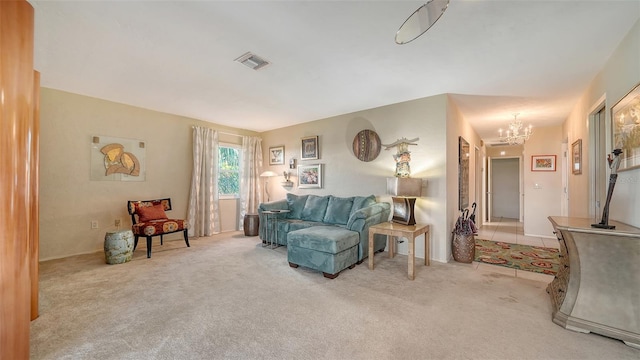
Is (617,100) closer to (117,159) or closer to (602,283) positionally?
(602,283)

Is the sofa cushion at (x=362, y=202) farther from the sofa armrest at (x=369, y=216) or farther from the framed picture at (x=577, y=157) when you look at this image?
the framed picture at (x=577, y=157)

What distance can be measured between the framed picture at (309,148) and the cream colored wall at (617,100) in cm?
401

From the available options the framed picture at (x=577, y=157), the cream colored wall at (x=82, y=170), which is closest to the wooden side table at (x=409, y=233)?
the framed picture at (x=577, y=157)

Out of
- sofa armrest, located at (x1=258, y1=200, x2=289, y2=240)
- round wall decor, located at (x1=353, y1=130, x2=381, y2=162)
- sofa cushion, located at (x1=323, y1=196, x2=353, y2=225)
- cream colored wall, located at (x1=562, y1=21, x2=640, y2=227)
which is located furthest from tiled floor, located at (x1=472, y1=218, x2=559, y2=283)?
sofa armrest, located at (x1=258, y1=200, x2=289, y2=240)

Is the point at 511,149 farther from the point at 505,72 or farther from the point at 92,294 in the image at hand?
the point at 92,294

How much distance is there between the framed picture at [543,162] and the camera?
528 centimetres

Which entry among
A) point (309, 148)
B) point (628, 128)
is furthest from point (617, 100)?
point (309, 148)

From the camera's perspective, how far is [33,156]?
1972 mm

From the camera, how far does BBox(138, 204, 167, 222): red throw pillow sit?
399 cm

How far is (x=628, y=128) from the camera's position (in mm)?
2020

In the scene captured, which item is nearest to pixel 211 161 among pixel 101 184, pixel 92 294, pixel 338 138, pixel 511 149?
pixel 101 184

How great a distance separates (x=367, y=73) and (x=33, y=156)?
3.26m

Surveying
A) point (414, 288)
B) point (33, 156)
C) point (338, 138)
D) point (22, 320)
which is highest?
Answer: point (338, 138)

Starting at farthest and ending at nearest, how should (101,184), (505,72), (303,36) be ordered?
(101,184) → (505,72) → (303,36)
